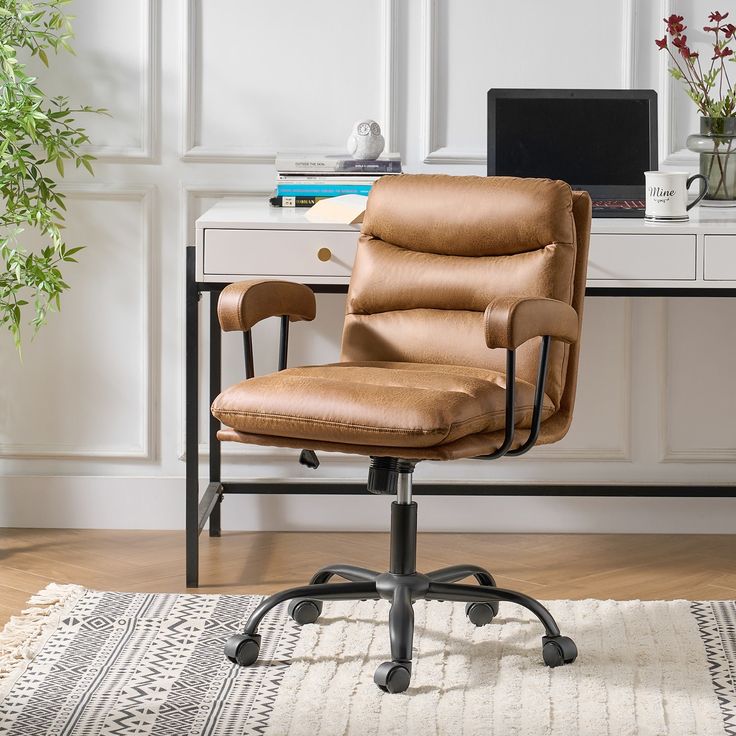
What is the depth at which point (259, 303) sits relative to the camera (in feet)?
7.38

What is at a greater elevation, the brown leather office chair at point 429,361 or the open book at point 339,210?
the open book at point 339,210

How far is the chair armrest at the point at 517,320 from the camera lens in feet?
6.23

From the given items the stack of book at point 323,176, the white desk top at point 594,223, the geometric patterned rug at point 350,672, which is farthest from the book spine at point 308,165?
the geometric patterned rug at point 350,672

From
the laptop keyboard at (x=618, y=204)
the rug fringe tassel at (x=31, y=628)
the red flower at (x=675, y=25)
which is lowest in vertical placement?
the rug fringe tassel at (x=31, y=628)

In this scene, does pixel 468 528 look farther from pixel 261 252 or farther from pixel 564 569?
pixel 261 252

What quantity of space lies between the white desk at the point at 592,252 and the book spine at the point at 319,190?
22cm

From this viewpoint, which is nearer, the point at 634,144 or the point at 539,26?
the point at 634,144

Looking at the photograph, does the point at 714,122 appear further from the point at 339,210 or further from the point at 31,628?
the point at 31,628

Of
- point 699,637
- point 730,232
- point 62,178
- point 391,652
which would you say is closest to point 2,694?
point 391,652

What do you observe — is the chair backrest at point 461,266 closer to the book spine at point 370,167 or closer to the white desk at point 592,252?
the white desk at point 592,252

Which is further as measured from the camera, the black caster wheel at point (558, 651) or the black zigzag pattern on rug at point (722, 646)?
the black caster wheel at point (558, 651)

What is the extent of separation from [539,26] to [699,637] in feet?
5.28

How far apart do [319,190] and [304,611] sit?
1.02m

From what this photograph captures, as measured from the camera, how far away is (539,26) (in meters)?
3.05
